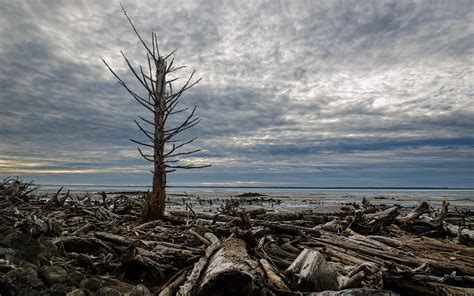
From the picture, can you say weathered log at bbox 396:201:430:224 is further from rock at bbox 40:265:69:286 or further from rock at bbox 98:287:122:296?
rock at bbox 40:265:69:286

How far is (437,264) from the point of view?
20.3 feet

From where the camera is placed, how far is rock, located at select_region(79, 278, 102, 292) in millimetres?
4527

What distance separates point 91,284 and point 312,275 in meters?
3.13

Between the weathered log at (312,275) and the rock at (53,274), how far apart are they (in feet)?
10.9

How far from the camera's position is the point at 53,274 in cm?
468

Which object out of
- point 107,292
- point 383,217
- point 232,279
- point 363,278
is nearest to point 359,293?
point 363,278

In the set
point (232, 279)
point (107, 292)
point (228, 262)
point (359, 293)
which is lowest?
point (107, 292)

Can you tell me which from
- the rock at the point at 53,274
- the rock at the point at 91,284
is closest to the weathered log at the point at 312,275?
the rock at the point at 91,284

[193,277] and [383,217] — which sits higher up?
[383,217]

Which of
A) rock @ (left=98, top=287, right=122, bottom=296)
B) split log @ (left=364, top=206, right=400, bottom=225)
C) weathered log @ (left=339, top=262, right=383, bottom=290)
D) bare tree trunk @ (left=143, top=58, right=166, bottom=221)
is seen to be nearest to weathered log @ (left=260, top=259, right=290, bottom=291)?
weathered log @ (left=339, top=262, right=383, bottom=290)

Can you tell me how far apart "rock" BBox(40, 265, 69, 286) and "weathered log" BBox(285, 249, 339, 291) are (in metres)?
3.31

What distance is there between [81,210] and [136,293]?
26.9 ft

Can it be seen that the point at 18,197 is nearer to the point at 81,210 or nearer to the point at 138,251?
the point at 81,210

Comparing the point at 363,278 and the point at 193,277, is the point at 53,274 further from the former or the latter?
the point at 363,278
